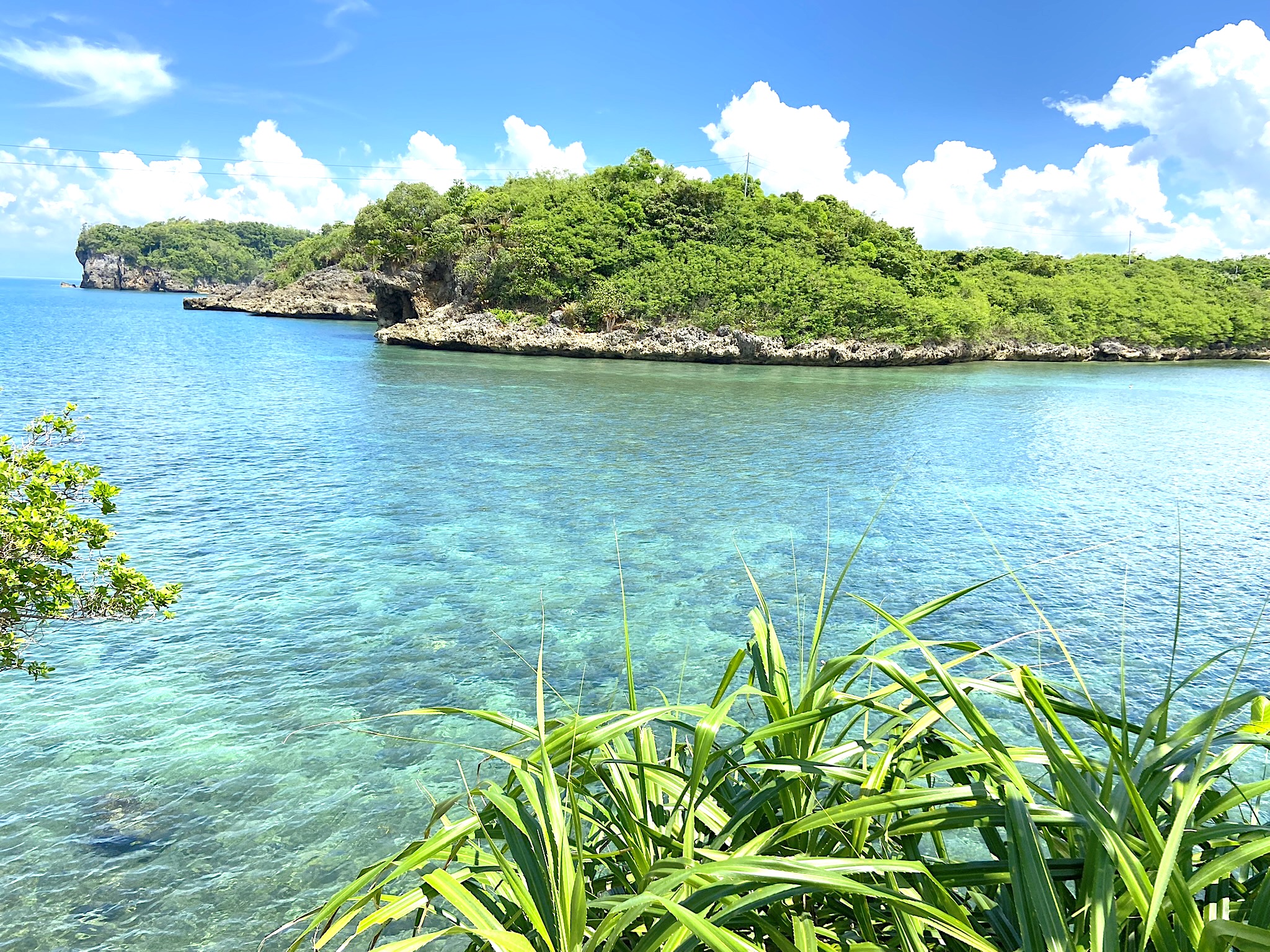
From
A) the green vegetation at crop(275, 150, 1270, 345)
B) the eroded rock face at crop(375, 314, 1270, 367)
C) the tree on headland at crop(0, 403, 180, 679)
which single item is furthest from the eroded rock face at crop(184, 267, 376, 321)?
the tree on headland at crop(0, 403, 180, 679)

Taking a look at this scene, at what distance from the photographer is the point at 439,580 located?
307 inches

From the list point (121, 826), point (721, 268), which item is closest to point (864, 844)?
point (121, 826)

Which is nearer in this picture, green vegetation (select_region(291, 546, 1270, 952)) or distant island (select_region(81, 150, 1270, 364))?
green vegetation (select_region(291, 546, 1270, 952))

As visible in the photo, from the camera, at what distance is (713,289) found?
37.8 m

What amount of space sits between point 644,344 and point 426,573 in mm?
30408

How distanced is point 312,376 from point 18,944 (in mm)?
25248

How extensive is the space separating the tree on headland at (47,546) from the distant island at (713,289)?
34079 millimetres

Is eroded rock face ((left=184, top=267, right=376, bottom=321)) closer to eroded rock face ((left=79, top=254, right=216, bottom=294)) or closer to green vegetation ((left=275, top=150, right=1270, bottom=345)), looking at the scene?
green vegetation ((left=275, top=150, right=1270, bottom=345))

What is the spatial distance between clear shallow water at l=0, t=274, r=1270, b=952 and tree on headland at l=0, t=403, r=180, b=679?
47.7 inches

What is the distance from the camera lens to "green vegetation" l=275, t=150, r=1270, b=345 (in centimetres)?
3806

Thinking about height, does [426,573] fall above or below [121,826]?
above

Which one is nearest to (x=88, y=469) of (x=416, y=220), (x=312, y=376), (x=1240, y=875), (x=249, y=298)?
(x=1240, y=875)

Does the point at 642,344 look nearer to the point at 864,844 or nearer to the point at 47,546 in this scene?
the point at 47,546

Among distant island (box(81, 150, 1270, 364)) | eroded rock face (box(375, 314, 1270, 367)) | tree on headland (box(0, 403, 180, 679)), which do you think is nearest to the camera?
tree on headland (box(0, 403, 180, 679))
